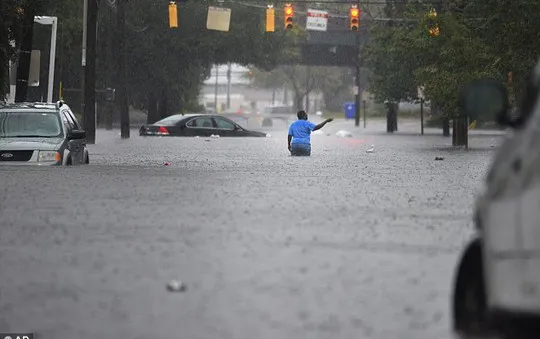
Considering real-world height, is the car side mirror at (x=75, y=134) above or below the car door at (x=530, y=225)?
above

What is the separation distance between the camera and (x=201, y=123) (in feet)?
197

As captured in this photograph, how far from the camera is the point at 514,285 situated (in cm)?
722

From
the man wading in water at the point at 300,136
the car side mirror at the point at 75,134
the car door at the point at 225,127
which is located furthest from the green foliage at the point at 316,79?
the car side mirror at the point at 75,134

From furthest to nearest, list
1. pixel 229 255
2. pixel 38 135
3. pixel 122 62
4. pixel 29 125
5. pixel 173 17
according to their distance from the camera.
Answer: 1. pixel 173 17
2. pixel 122 62
3. pixel 29 125
4. pixel 38 135
5. pixel 229 255

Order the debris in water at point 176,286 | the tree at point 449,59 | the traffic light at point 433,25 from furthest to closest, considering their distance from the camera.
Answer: the traffic light at point 433,25
the tree at point 449,59
the debris in water at point 176,286

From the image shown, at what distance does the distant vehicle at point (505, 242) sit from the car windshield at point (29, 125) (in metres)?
21.3

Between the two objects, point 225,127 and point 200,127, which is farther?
point 225,127

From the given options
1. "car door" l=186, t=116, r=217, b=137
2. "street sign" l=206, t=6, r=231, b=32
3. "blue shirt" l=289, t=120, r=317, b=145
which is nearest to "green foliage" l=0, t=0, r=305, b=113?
"street sign" l=206, t=6, r=231, b=32

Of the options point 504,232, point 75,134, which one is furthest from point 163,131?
point 504,232

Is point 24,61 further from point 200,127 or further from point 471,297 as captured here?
point 471,297

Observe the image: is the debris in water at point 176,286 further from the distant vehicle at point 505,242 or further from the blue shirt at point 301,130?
the blue shirt at point 301,130

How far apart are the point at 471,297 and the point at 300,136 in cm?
3025

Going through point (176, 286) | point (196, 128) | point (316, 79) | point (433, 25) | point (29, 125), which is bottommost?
point (176, 286)

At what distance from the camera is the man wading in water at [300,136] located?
123ft
